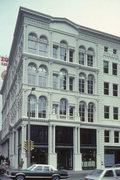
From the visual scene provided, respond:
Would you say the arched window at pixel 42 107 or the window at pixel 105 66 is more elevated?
the window at pixel 105 66

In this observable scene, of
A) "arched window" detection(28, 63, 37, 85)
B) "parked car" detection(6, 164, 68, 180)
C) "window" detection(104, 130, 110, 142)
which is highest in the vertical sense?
"arched window" detection(28, 63, 37, 85)

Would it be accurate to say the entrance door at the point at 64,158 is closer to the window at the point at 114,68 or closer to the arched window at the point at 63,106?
→ the arched window at the point at 63,106

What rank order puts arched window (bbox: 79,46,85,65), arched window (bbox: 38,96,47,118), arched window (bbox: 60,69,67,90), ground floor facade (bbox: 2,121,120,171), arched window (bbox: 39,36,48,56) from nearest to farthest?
ground floor facade (bbox: 2,121,120,171) → arched window (bbox: 38,96,47,118) → arched window (bbox: 39,36,48,56) → arched window (bbox: 60,69,67,90) → arched window (bbox: 79,46,85,65)

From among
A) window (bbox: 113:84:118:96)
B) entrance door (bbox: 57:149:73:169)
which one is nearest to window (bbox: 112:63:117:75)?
window (bbox: 113:84:118:96)

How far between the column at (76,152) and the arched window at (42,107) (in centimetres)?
554

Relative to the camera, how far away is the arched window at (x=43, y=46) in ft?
169

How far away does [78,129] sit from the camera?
5206 cm

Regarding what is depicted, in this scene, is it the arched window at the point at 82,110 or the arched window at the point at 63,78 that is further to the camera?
the arched window at the point at 82,110

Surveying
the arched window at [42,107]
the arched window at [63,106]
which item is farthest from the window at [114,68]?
the arched window at [42,107]

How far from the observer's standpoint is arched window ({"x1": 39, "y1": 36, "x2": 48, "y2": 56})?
51.4 metres

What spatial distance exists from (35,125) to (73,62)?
1192 cm

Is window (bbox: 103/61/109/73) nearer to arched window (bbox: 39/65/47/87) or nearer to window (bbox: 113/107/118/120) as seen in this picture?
window (bbox: 113/107/118/120)

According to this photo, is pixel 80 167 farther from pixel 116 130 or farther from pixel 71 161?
pixel 116 130

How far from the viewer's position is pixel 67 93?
52.4m
